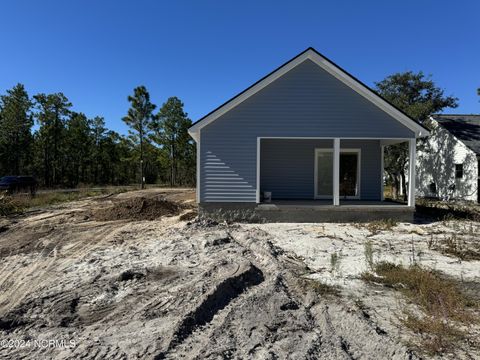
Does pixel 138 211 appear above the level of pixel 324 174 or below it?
below

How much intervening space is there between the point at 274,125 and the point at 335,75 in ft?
8.58

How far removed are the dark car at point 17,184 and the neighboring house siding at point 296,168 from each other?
15.5 m

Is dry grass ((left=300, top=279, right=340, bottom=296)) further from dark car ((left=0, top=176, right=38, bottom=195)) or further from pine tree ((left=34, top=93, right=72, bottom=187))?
pine tree ((left=34, top=93, right=72, bottom=187))

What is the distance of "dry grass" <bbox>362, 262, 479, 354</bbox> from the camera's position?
10.0 ft

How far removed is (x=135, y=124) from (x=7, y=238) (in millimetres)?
26467

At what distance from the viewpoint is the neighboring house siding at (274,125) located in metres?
10.1

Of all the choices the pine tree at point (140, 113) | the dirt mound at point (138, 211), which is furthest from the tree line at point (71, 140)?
the dirt mound at point (138, 211)

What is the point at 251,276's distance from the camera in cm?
466

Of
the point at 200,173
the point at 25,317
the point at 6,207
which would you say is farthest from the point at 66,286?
A: the point at 6,207

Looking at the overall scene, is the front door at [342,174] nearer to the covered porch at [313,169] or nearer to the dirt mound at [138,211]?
the covered porch at [313,169]

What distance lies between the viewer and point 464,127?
20109 mm

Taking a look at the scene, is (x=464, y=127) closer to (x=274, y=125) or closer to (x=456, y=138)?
(x=456, y=138)

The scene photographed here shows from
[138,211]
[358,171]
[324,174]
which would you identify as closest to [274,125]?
[324,174]

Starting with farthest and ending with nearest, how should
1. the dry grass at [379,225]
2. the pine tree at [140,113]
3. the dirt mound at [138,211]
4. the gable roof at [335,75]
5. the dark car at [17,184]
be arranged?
the pine tree at [140,113] → the dark car at [17,184] → the dirt mound at [138,211] → the gable roof at [335,75] → the dry grass at [379,225]
